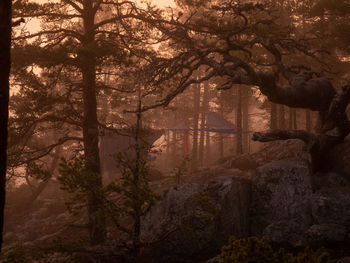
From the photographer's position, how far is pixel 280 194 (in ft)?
26.6

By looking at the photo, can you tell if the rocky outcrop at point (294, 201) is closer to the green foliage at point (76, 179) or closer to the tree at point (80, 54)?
the green foliage at point (76, 179)

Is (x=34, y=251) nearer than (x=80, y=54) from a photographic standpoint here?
Yes

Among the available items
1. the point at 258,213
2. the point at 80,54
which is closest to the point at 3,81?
the point at 80,54

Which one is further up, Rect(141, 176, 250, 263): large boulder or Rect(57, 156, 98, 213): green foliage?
Rect(57, 156, 98, 213): green foliage

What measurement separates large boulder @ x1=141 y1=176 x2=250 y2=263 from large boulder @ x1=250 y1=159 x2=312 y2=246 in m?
0.31

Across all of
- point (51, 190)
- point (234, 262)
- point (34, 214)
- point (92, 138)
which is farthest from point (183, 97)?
point (234, 262)

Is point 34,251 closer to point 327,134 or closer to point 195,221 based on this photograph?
point 195,221

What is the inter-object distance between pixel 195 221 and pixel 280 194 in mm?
2401

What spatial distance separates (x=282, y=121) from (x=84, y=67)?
1515 cm

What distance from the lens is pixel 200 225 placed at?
700 centimetres

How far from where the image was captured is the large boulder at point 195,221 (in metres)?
6.90

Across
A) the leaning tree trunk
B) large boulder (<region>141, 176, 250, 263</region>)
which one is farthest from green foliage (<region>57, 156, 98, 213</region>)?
the leaning tree trunk

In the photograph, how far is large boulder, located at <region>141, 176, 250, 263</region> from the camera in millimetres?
6898

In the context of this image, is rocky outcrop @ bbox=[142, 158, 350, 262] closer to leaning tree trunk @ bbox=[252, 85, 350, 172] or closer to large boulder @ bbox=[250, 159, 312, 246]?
large boulder @ bbox=[250, 159, 312, 246]
